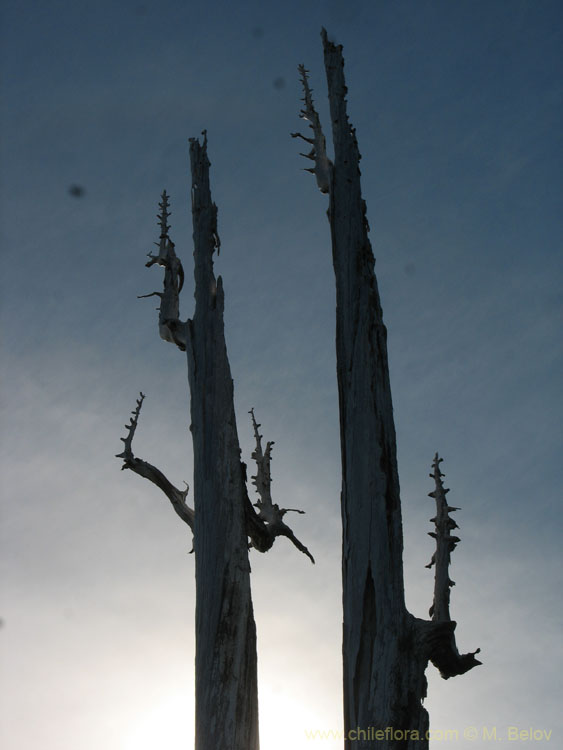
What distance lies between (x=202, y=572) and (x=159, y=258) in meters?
3.02

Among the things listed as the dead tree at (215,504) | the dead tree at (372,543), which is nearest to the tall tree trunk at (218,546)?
the dead tree at (215,504)

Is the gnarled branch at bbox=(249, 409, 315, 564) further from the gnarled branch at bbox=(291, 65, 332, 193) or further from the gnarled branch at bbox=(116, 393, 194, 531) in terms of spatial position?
the gnarled branch at bbox=(291, 65, 332, 193)

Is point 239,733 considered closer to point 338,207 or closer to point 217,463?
point 217,463

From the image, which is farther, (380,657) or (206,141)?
(206,141)

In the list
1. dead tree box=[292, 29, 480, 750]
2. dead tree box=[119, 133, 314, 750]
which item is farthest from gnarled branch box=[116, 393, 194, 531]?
dead tree box=[292, 29, 480, 750]

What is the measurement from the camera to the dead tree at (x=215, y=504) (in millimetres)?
4988

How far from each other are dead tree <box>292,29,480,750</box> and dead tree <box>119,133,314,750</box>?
0.80m

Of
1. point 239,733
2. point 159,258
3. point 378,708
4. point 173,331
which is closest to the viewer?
point 378,708

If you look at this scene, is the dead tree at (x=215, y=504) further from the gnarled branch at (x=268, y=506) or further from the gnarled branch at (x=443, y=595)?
the gnarled branch at (x=443, y=595)

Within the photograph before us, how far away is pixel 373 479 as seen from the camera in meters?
4.96

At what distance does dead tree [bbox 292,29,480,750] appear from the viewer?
14.7ft

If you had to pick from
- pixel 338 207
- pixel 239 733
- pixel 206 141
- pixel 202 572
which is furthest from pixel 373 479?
pixel 206 141

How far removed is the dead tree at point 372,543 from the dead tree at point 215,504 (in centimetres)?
80

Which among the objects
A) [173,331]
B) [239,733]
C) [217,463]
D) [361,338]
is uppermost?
[173,331]
